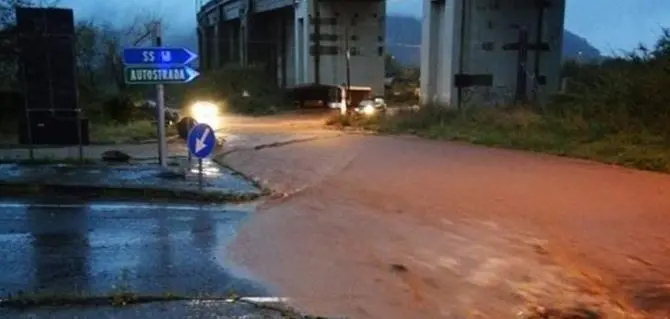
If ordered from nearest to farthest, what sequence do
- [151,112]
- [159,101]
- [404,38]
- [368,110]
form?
1. [159,101]
2. [151,112]
3. [368,110]
4. [404,38]

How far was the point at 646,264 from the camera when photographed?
26.0 ft

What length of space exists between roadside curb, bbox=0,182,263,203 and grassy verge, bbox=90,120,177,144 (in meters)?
8.55

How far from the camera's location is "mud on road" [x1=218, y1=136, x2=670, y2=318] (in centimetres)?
644

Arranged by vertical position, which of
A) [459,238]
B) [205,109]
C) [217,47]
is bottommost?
[459,238]

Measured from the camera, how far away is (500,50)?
91.1 feet

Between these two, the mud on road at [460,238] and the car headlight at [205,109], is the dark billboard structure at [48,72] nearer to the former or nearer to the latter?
the mud on road at [460,238]

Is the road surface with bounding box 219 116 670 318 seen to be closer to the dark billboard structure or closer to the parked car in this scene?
the dark billboard structure

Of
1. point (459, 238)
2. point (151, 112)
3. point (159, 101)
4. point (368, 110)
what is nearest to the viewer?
point (459, 238)

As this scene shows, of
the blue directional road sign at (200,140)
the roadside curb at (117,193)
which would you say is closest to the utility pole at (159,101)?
the blue directional road sign at (200,140)

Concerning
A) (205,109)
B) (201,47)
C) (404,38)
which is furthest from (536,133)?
(404,38)

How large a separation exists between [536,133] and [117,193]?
41.4 feet

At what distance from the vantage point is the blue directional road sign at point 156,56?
12250 mm

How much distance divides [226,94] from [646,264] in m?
41.4

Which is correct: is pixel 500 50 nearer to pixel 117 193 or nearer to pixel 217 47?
pixel 117 193
